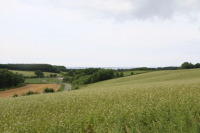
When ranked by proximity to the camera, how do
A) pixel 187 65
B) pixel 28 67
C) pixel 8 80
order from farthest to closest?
pixel 28 67
pixel 187 65
pixel 8 80

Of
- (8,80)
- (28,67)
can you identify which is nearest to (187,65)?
(8,80)

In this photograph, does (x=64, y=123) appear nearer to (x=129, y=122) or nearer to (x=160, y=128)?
(x=129, y=122)

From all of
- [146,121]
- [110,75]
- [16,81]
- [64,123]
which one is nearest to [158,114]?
[146,121]

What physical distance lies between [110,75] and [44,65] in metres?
113

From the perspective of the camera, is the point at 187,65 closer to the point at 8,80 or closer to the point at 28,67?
the point at 8,80

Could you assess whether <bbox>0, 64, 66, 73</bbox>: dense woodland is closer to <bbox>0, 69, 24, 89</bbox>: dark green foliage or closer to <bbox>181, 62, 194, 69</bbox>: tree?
<bbox>0, 69, 24, 89</bbox>: dark green foliage

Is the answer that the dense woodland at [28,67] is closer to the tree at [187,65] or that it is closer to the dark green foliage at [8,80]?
the dark green foliage at [8,80]

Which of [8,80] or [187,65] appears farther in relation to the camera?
[187,65]

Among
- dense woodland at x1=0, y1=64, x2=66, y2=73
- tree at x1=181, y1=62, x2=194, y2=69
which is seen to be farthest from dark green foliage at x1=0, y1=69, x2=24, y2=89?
tree at x1=181, y1=62, x2=194, y2=69

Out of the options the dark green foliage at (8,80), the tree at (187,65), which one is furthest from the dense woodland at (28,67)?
the tree at (187,65)

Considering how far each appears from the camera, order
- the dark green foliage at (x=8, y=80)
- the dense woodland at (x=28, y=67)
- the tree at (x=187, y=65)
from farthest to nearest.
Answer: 1. the dense woodland at (x=28, y=67)
2. the tree at (x=187, y=65)
3. the dark green foliage at (x=8, y=80)

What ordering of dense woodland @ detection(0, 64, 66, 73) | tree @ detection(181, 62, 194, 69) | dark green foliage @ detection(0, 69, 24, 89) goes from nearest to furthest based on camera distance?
dark green foliage @ detection(0, 69, 24, 89) < tree @ detection(181, 62, 194, 69) < dense woodland @ detection(0, 64, 66, 73)

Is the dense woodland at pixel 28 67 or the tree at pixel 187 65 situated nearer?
the tree at pixel 187 65

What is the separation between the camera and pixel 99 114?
658 centimetres
